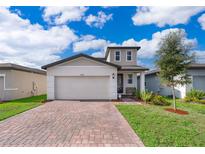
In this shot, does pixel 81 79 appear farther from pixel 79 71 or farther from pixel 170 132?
pixel 170 132

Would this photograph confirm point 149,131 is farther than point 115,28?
No

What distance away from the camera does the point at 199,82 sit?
1559 cm

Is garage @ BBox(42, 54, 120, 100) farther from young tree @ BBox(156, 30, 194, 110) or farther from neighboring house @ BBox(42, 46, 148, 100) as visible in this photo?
young tree @ BBox(156, 30, 194, 110)

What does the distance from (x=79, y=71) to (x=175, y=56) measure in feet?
27.6

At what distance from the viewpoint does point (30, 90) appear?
731 inches

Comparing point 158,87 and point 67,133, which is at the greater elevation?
point 158,87

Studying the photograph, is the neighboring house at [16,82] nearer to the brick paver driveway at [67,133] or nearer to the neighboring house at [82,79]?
the neighboring house at [82,79]

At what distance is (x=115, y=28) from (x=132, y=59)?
5.28m

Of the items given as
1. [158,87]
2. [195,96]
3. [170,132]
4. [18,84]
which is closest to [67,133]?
[170,132]

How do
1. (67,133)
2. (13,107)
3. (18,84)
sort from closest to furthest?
(67,133) → (13,107) → (18,84)

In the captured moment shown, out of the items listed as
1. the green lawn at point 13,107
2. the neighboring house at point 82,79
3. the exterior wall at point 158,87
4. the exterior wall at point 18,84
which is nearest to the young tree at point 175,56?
the neighboring house at point 82,79
